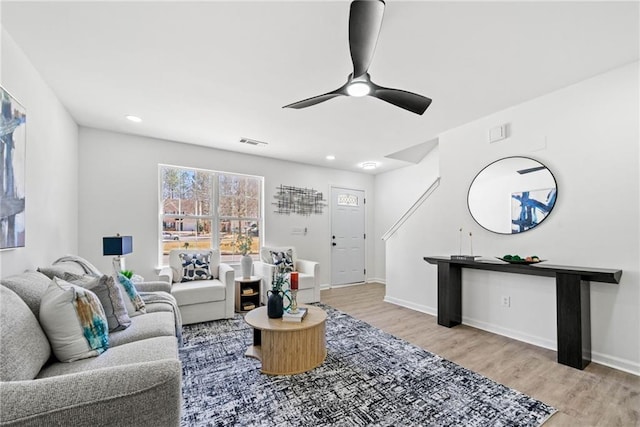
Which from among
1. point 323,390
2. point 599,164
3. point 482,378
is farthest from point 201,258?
point 599,164

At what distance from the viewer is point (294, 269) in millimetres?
4895

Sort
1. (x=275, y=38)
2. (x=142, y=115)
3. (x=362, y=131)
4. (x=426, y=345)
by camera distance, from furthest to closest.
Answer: (x=362, y=131), (x=142, y=115), (x=426, y=345), (x=275, y=38)

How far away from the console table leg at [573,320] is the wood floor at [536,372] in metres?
0.10

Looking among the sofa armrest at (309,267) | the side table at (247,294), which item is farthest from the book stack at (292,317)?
the sofa armrest at (309,267)

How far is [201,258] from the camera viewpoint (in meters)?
4.06

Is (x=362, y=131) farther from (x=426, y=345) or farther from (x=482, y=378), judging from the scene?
(x=482, y=378)

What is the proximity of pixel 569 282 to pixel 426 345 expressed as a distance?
137 centimetres

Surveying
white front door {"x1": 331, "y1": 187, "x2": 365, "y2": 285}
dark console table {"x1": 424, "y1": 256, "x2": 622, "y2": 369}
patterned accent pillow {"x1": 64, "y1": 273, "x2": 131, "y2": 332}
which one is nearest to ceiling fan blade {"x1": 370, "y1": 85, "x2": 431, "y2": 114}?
dark console table {"x1": 424, "y1": 256, "x2": 622, "y2": 369}

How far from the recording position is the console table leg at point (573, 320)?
2.42m

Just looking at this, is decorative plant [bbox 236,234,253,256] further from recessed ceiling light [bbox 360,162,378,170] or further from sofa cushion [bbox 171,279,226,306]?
recessed ceiling light [bbox 360,162,378,170]

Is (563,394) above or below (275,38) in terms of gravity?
below

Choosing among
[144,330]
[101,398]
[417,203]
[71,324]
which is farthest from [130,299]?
[417,203]

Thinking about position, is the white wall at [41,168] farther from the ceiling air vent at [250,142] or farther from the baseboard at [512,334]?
the baseboard at [512,334]

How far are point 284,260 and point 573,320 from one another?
3594mm
